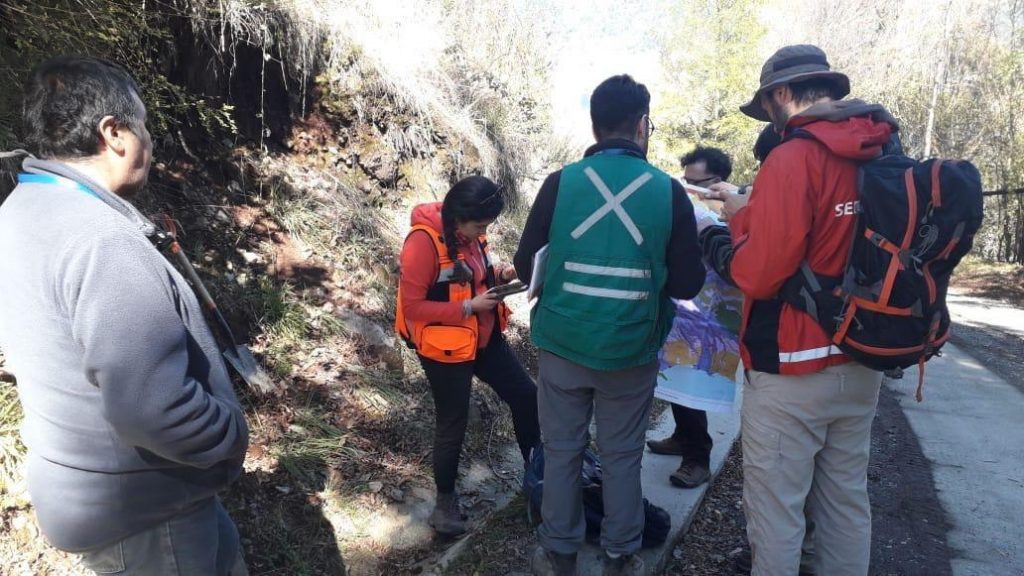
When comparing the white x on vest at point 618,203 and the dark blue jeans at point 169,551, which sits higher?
the white x on vest at point 618,203

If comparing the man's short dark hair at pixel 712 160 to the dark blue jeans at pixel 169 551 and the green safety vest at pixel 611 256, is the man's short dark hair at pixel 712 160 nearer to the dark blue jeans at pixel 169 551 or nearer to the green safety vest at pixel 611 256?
the green safety vest at pixel 611 256

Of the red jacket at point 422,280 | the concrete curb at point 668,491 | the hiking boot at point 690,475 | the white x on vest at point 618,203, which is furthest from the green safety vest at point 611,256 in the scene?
the hiking boot at point 690,475

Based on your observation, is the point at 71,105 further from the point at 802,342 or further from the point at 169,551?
the point at 802,342

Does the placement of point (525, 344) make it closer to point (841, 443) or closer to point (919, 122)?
point (841, 443)

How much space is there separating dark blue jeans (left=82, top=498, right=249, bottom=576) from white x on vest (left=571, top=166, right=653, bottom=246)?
1658 millimetres

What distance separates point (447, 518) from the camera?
3.39 m

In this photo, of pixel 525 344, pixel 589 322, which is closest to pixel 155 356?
pixel 589 322

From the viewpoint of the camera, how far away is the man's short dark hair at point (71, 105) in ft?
5.07

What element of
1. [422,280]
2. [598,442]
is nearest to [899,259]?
[598,442]

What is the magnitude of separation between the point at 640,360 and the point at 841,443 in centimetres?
83

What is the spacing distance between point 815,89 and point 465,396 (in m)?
2.10

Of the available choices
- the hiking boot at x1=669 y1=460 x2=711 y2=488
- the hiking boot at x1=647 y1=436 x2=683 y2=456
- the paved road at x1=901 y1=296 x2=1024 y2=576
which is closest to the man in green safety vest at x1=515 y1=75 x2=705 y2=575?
the hiking boot at x1=669 y1=460 x2=711 y2=488

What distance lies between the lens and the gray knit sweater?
1.42 m

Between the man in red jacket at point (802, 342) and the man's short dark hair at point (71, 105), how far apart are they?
2.04 meters
